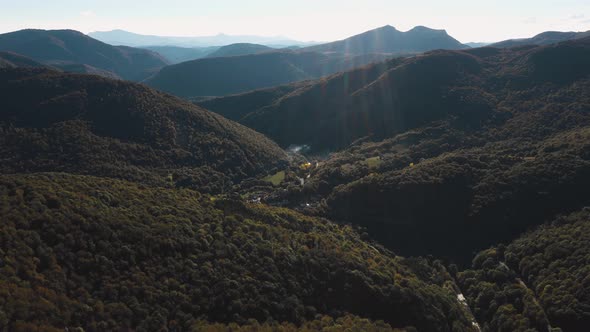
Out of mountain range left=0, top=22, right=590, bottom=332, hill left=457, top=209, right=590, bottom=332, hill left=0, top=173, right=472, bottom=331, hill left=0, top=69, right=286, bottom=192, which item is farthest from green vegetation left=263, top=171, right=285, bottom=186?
hill left=457, top=209, right=590, bottom=332

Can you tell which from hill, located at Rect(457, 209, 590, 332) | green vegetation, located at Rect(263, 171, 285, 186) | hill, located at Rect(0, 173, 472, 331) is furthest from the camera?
green vegetation, located at Rect(263, 171, 285, 186)

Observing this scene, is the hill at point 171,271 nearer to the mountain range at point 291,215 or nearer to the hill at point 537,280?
the mountain range at point 291,215

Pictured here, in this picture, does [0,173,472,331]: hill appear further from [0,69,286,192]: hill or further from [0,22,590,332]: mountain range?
[0,69,286,192]: hill

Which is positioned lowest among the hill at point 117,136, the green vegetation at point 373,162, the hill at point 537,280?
the hill at point 537,280

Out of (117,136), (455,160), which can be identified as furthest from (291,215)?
(117,136)

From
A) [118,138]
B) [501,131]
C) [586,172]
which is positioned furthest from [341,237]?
[501,131]

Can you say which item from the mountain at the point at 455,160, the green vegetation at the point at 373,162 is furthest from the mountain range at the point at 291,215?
the green vegetation at the point at 373,162

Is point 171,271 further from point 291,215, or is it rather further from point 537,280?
point 537,280
